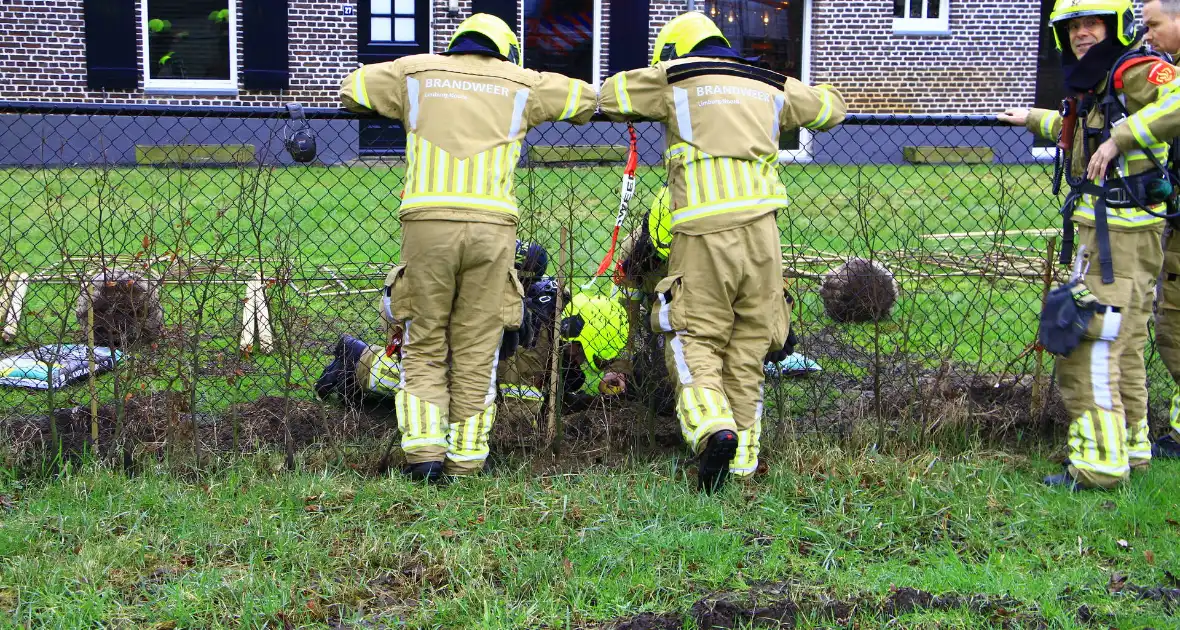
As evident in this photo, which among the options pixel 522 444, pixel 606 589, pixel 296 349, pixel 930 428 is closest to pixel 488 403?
pixel 522 444

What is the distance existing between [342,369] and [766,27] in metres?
13.1

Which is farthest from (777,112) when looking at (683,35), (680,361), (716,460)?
(716,460)

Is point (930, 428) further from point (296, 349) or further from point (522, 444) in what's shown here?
point (296, 349)

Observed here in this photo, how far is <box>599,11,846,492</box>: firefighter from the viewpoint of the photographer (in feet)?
14.5

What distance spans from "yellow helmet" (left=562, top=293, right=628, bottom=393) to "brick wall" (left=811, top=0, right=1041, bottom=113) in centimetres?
1237

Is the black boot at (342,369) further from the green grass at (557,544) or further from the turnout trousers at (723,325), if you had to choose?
the turnout trousers at (723,325)

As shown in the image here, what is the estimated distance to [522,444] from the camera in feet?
15.7

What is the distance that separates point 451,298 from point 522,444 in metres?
0.73

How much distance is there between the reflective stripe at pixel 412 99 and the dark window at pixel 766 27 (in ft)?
41.9

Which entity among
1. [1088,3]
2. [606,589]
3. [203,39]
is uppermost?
[203,39]

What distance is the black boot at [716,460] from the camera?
4.21m

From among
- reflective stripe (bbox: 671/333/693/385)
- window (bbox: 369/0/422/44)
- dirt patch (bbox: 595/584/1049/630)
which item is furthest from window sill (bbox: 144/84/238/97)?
dirt patch (bbox: 595/584/1049/630)

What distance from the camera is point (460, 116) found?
4.43 metres

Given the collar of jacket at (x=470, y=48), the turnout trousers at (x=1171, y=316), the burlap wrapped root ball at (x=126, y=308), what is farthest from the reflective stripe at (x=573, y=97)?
the turnout trousers at (x=1171, y=316)
